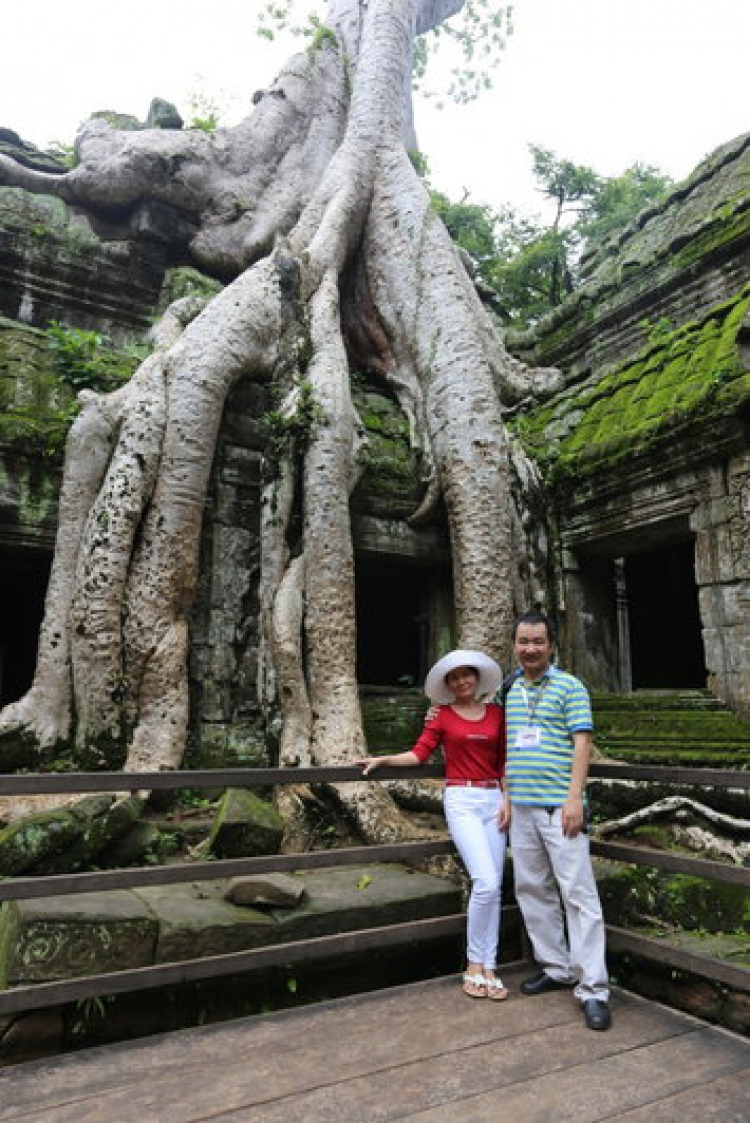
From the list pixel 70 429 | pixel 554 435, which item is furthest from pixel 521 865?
pixel 554 435

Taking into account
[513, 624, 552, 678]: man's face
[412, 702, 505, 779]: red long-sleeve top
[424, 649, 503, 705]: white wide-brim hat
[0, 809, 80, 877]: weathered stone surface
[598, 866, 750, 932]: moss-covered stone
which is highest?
[513, 624, 552, 678]: man's face

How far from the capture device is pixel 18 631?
6.68 meters

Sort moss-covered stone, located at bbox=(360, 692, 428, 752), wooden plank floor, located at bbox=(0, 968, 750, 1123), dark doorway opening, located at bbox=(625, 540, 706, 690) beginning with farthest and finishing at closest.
Answer: dark doorway opening, located at bbox=(625, 540, 706, 690)
moss-covered stone, located at bbox=(360, 692, 428, 752)
wooden plank floor, located at bbox=(0, 968, 750, 1123)

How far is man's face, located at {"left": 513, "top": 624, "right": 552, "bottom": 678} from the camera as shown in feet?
7.61

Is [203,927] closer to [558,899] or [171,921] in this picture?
[171,921]

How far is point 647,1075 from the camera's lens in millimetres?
1737

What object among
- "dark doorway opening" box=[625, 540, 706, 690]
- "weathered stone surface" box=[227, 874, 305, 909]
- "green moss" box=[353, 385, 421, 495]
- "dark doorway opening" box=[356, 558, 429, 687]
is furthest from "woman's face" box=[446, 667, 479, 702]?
"dark doorway opening" box=[625, 540, 706, 690]

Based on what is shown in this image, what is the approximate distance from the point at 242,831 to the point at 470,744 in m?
1.02

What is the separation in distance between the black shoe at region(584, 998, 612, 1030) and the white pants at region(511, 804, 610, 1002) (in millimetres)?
21

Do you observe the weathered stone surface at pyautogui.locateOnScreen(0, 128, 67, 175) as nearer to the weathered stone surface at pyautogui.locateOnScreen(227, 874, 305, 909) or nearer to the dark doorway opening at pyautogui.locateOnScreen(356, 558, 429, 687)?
the dark doorway opening at pyautogui.locateOnScreen(356, 558, 429, 687)

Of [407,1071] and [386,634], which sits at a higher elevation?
[386,634]

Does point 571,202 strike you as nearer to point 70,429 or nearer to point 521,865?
point 70,429

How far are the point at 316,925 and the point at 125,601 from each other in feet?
7.38

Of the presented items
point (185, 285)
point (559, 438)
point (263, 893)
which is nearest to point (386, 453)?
point (559, 438)
